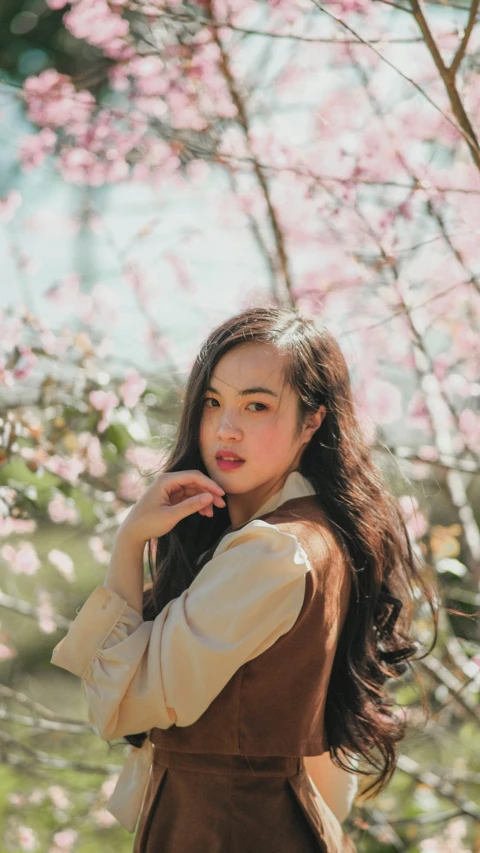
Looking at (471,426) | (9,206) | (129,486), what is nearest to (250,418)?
(129,486)

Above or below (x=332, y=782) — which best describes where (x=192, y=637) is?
above

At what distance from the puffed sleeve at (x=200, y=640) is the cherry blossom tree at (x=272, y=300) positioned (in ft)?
1.58

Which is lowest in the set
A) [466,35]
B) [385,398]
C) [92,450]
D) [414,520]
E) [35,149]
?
[414,520]

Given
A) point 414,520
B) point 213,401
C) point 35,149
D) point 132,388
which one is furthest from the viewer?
point 35,149

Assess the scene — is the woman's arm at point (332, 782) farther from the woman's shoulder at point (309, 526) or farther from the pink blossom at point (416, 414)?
the pink blossom at point (416, 414)

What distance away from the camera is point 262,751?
3.78ft

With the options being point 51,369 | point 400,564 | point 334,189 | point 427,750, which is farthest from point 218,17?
point 427,750

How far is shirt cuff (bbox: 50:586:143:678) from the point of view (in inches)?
46.3

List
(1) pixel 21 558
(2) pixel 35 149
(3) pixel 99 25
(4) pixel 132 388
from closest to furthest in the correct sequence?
(4) pixel 132 388
(3) pixel 99 25
(1) pixel 21 558
(2) pixel 35 149

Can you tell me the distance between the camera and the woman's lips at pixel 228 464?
1.29m

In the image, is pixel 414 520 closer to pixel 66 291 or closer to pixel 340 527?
pixel 340 527

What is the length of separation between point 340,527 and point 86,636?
0.41 m

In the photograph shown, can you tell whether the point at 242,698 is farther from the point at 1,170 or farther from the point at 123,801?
the point at 1,170

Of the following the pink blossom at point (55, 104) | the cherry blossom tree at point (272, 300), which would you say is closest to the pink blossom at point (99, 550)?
the cherry blossom tree at point (272, 300)
